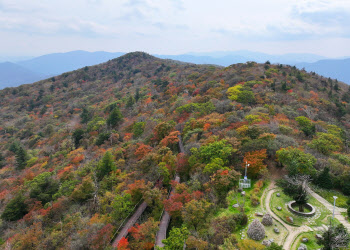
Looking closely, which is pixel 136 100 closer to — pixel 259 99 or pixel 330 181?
pixel 259 99

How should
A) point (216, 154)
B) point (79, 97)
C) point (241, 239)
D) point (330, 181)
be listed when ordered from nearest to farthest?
point (241, 239)
point (330, 181)
point (216, 154)
point (79, 97)

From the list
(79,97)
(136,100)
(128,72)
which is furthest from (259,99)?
(128,72)

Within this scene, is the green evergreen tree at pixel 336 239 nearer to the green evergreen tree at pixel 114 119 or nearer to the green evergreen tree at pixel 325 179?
the green evergreen tree at pixel 325 179

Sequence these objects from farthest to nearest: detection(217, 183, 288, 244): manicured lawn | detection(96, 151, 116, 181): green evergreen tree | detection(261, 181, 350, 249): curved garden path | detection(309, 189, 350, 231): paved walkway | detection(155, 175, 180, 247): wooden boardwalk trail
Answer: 1. detection(96, 151, 116, 181): green evergreen tree
2. detection(155, 175, 180, 247): wooden boardwalk trail
3. detection(309, 189, 350, 231): paved walkway
4. detection(217, 183, 288, 244): manicured lawn
5. detection(261, 181, 350, 249): curved garden path

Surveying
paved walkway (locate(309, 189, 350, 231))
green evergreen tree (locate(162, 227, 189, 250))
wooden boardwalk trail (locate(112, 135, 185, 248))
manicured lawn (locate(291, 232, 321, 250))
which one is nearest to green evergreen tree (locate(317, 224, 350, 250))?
manicured lawn (locate(291, 232, 321, 250))

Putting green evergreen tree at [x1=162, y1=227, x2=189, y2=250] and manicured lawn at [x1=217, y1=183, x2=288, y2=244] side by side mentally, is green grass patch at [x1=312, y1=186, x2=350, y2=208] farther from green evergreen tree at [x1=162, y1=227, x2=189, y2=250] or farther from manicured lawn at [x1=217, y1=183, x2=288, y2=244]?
green evergreen tree at [x1=162, y1=227, x2=189, y2=250]

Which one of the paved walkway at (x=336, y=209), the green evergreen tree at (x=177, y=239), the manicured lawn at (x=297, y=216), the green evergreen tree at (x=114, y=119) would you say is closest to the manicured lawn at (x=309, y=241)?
the manicured lawn at (x=297, y=216)
